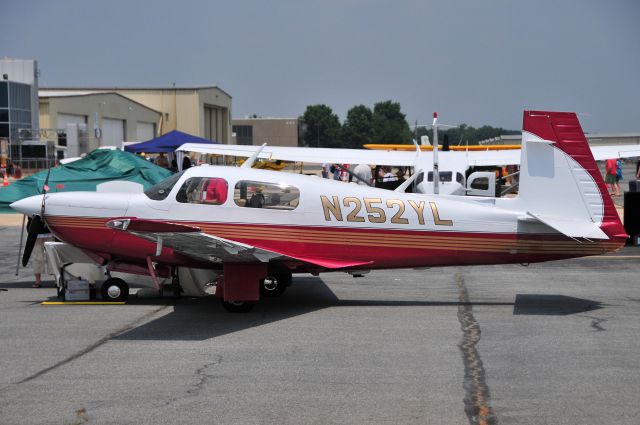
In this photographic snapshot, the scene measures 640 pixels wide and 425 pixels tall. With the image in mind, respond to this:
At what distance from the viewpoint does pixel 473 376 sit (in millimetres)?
7512

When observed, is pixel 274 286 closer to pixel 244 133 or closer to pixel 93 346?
pixel 93 346

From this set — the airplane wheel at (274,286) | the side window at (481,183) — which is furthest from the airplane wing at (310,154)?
the airplane wheel at (274,286)

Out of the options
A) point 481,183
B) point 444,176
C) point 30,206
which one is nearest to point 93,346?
point 30,206

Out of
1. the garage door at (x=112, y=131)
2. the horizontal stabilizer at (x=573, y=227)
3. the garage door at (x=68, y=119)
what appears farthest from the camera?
the garage door at (x=112, y=131)

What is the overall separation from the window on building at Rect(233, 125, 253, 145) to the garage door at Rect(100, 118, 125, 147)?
207ft

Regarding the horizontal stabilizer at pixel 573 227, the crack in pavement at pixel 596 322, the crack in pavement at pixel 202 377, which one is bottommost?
the crack in pavement at pixel 202 377

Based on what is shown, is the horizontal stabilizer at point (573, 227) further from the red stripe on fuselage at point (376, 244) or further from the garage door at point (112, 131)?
the garage door at point (112, 131)

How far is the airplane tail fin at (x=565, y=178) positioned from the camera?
10.6 m

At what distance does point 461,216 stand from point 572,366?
332 centimetres

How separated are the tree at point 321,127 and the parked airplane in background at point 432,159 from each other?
499 feet

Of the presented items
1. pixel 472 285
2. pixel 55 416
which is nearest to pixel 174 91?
pixel 472 285

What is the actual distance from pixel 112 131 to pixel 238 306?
233 feet

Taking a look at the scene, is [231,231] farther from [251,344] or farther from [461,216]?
[461,216]

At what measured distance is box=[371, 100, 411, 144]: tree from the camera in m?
175
